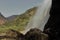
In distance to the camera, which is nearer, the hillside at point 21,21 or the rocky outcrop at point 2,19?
the hillside at point 21,21

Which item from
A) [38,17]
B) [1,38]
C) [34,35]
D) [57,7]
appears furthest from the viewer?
[38,17]

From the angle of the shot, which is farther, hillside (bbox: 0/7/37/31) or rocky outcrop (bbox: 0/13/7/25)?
rocky outcrop (bbox: 0/13/7/25)

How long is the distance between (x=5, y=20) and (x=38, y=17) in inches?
83.7

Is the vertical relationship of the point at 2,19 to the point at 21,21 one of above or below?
above

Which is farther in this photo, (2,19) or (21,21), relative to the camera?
(2,19)

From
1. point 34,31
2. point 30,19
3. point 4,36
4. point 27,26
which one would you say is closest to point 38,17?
point 30,19

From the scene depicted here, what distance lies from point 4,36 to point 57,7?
667 cm

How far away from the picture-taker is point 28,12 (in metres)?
9.21

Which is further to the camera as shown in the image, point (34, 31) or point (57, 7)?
point (34, 31)

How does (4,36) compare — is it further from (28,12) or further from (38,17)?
(38,17)

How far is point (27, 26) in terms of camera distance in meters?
8.53

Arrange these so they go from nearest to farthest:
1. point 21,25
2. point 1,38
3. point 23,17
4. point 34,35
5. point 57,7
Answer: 1. point 57,7
2. point 34,35
3. point 1,38
4. point 21,25
5. point 23,17

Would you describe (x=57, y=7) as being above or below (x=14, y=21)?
below

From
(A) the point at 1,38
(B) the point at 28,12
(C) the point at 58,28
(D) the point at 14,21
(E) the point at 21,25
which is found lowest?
(C) the point at 58,28
